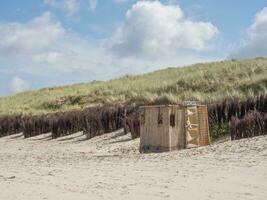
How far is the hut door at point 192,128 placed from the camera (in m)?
14.8

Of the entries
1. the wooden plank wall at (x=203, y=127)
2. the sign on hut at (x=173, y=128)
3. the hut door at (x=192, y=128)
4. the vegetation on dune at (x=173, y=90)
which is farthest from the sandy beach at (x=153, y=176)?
the vegetation on dune at (x=173, y=90)

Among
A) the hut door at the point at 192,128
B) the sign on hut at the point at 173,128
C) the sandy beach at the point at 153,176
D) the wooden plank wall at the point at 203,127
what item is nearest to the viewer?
the sandy beach at the point at 153,176

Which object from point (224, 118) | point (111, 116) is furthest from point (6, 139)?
point (224, 118)

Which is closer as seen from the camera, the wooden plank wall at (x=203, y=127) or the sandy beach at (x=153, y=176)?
the sandy beach at (x=153, y=176)

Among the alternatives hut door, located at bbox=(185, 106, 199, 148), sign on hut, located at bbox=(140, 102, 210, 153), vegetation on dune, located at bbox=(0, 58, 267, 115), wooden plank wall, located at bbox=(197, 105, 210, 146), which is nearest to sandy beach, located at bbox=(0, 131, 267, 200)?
sign on hut, located at bbox=(140, 102, 210, 153)

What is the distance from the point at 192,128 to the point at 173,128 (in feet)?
2.03

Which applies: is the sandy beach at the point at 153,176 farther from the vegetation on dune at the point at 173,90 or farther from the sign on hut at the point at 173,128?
the vegetation on dune at the point at 173,90

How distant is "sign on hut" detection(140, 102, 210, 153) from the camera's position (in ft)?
47.9

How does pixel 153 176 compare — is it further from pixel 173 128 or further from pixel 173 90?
pixel 173 90

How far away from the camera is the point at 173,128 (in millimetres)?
14641

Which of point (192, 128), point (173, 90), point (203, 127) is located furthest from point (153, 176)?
point (173, 90)

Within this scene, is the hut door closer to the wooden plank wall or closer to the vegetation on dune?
the wooden plank wall

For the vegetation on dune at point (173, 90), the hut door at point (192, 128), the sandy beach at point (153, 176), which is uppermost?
the vegetation on dune at point (173, 90)

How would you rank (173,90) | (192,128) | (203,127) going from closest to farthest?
(192,128) → (203,127) → (173,90)
